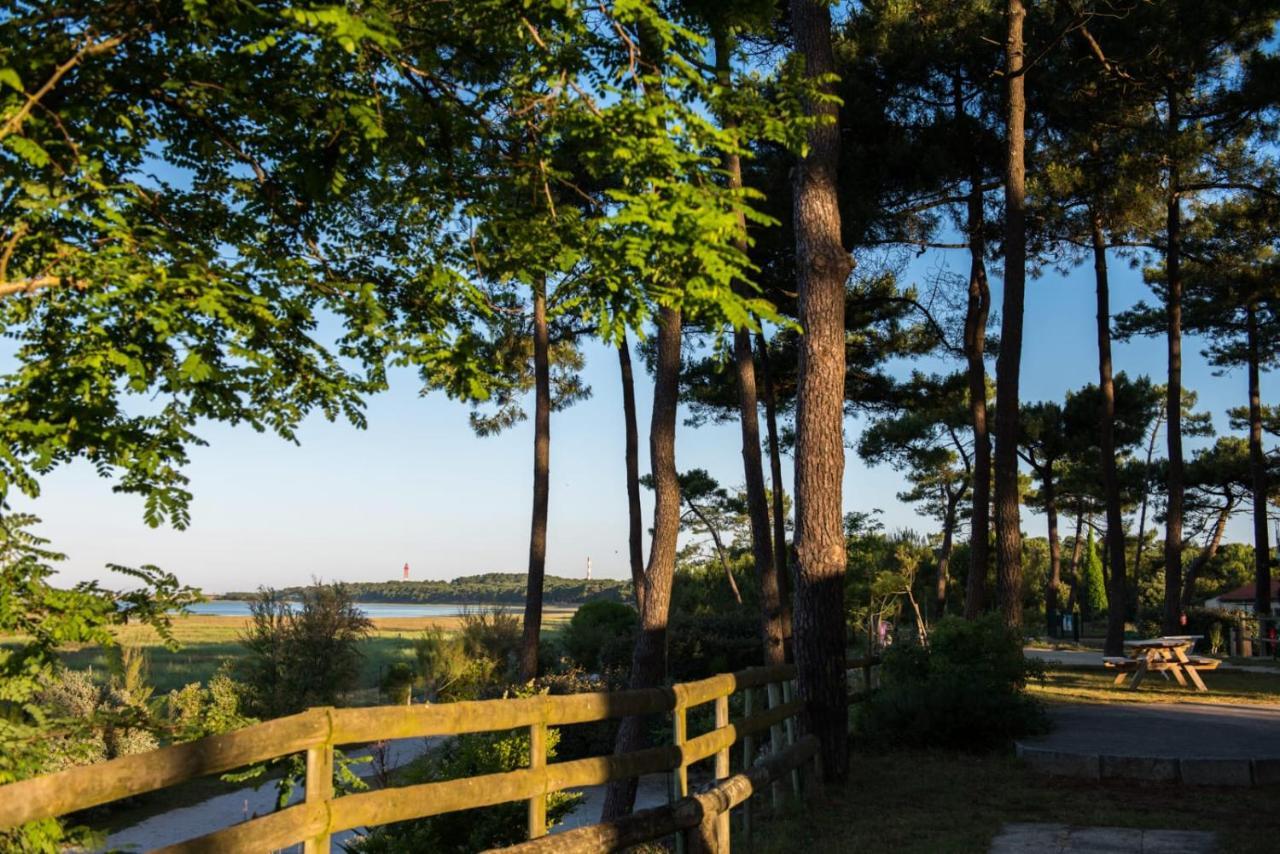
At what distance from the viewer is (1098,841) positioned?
6.86 metres

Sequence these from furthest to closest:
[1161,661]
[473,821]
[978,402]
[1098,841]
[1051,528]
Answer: [1051,528], [978,402], [1161,661], [473,821], [1098,841]

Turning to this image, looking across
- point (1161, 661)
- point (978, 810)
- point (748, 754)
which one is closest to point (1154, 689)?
point (1161, 661)

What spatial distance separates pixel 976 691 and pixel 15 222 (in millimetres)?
9202

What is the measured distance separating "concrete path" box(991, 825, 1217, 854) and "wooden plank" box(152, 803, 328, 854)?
14.7 ft

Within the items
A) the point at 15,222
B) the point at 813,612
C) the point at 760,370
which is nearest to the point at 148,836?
the point at 813,612

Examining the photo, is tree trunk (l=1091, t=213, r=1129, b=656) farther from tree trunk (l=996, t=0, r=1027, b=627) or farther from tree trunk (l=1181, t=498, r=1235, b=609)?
tree trunk (l=1181, t=498, r=1235, b=609)

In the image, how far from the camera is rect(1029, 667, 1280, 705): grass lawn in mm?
14656

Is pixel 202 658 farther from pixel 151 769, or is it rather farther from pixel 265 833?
pixel 151 769

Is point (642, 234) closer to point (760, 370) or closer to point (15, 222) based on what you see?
point (15, 222)

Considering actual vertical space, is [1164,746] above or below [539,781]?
below

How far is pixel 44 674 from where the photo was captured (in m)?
4.42

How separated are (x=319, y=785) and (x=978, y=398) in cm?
1708

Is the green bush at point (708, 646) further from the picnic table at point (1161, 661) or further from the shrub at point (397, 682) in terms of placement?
the picnic table at point (1161, 661)

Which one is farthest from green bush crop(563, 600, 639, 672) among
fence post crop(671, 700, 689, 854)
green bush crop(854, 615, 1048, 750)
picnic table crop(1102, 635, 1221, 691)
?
fence post crop(671, 700, 689, 854)
